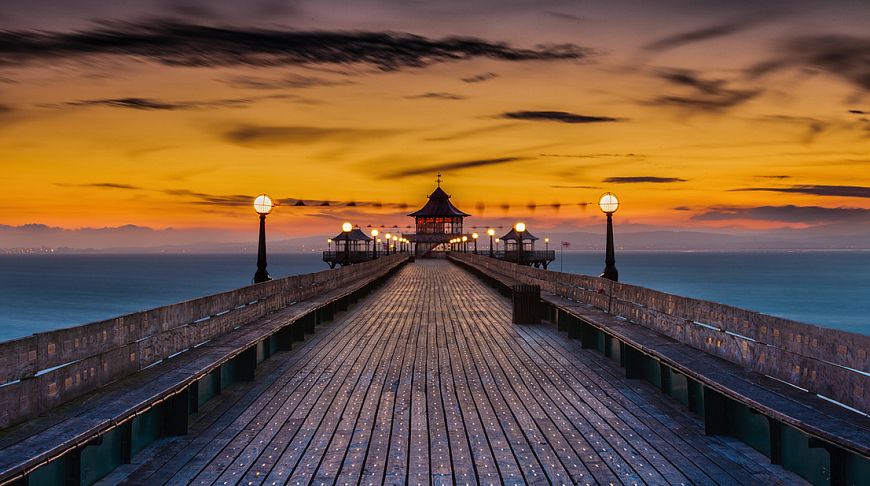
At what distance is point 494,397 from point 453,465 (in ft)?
10.0

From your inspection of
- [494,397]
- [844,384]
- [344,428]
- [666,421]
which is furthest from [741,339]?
[344,428]

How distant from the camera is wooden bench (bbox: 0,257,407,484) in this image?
17.1ft

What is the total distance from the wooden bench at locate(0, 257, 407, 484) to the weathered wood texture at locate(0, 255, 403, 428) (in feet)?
0.40

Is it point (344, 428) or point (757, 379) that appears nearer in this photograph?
point (757, 379)

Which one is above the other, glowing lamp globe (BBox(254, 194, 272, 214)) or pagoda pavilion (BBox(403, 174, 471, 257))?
pagoda pavilion (BBox(403, 174, 471, 257))

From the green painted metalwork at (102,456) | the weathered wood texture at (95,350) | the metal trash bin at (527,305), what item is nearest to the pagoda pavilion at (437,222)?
the metal trash bin at (527,305)

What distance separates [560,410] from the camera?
9.11 metres

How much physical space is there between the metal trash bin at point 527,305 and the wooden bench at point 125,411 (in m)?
8.30

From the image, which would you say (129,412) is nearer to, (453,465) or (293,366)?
(453,465)

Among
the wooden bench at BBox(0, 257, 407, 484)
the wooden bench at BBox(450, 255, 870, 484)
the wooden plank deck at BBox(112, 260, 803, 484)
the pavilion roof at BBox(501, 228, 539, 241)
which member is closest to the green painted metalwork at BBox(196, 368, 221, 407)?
the wooden bench at BBox(0, 257, 407, 484)

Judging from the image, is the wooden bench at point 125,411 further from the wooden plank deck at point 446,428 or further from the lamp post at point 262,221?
the lamp post at point 262,221

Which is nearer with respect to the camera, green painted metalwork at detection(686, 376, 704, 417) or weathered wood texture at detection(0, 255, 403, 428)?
weathered wood texture at detection(0, 255, 403, 428)

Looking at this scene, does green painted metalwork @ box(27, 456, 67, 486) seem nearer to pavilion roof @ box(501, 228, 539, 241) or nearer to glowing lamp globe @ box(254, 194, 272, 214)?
glowing lamp globe @ box(254, 194, 272, 214)

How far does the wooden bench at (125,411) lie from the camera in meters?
5.21
